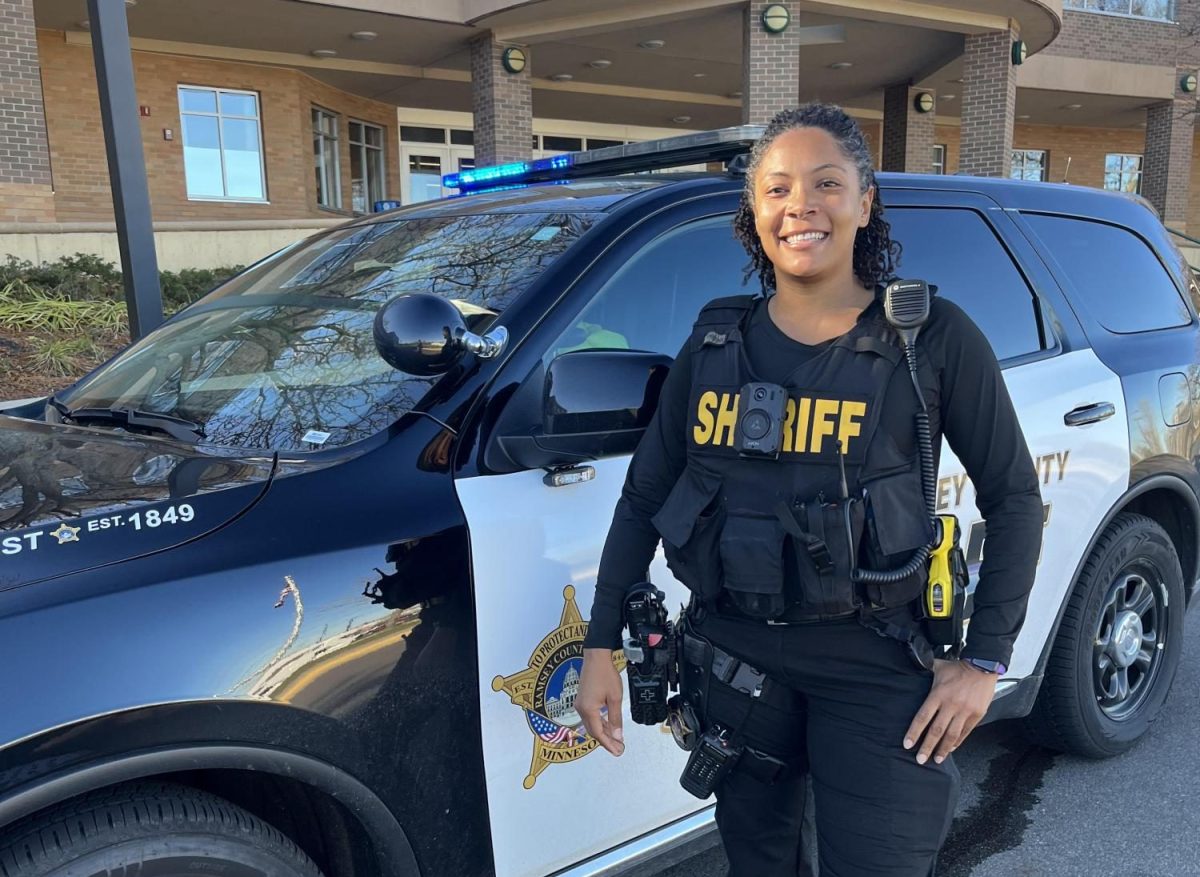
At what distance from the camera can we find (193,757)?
1.51 m

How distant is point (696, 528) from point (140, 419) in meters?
1.33

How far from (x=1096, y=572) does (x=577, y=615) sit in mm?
1893

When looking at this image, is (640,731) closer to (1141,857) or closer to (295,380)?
(295,380)

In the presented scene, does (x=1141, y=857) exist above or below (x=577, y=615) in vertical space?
below

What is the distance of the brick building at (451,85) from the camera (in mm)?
13297

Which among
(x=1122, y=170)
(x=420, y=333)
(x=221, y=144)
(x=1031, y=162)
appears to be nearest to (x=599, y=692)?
(x=420, y=333)

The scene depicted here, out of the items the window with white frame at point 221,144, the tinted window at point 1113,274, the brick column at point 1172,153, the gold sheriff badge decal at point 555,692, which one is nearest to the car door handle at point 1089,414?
the tinted window at point 1113,274

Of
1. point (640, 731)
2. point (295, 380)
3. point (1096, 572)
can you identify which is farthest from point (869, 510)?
point (1096, 572)

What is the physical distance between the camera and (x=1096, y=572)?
306 centimetres

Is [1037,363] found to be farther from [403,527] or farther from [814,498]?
[403,527]

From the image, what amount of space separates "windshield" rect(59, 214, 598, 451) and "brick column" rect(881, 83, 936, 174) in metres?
17.8

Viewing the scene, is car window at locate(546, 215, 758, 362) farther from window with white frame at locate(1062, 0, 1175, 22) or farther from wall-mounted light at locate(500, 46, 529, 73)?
window with white frame at locate(1062, 0, 1175, 22)

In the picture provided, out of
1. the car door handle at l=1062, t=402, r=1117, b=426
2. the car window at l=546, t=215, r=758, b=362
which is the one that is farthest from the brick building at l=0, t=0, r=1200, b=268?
the car window at l=546, t=215, r=758, b=362

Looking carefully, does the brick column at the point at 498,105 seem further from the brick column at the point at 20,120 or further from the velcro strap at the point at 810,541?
the velcro strap at the point at 810,541
